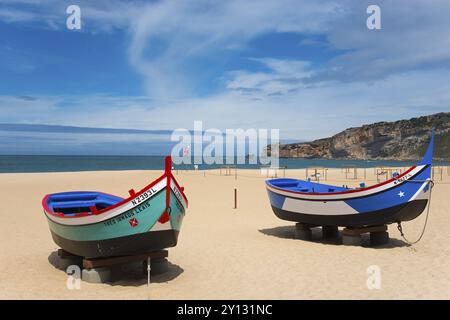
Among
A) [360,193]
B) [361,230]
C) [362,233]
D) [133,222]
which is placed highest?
[360,193]

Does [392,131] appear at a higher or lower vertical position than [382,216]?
higher

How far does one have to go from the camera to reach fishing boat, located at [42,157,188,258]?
7.83m

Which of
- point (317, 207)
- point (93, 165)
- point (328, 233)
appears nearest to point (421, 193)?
point (317, 207)

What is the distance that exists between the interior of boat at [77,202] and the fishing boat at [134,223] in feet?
7.00

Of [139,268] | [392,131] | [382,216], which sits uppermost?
[392,131]

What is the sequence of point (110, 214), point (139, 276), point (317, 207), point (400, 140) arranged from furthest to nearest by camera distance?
point (400, 140)
point (317, 207)
point (139, 276)
point (110, 214)

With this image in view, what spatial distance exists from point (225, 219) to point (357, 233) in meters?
6.20

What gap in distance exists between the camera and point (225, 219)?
16719 millimetres

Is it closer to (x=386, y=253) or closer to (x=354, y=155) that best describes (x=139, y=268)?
(x=386, y=253)

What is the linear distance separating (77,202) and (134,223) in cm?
398

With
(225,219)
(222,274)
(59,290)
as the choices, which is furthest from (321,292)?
(225,219)

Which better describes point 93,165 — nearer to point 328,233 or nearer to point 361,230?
point 328,233

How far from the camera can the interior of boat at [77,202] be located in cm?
1099

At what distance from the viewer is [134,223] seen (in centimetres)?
794
